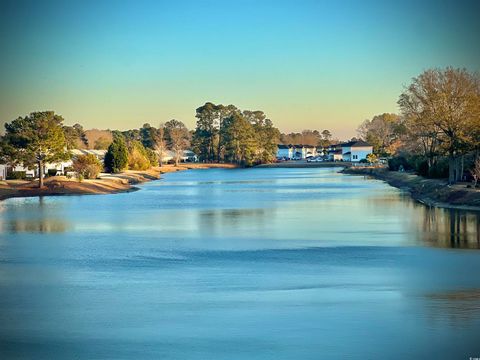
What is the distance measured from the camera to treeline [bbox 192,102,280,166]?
165 metres

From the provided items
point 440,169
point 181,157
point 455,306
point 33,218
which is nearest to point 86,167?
point 33,218

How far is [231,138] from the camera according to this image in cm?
16488

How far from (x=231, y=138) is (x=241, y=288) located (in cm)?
14624

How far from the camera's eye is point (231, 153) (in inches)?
6649

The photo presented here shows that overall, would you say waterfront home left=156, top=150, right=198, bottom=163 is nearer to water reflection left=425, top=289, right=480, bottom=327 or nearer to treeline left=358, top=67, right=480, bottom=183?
treeline left=358, top=67, right=480, bottom=183

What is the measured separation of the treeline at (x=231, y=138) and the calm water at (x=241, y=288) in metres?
128

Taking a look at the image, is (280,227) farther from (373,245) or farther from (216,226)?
(373,245)

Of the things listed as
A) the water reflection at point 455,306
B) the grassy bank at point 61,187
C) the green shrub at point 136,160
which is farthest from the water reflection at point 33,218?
the green shrub at point 136,160

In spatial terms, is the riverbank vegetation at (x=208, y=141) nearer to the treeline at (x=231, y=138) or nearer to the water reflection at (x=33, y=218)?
the treeline at (x=231, y=138)

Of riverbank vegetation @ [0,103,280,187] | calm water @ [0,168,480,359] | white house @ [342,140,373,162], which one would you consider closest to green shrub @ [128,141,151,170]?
riverbank vegetation @ [0,103,280,187]

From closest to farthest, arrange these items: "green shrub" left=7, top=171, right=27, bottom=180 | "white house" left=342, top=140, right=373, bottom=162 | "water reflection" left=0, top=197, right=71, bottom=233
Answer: "water reflection" left=0, top=197, right=71, bottom=233, "green shrub" left=7, top=171, right=27, bottom=180, "white house" left=342, top=140, right=373, bottom=162

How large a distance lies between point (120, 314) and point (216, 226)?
19.6 metres

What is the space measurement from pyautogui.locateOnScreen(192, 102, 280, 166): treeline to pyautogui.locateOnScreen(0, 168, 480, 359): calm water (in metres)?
128

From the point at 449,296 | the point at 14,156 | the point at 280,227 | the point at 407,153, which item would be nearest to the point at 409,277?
the point at 449,296
